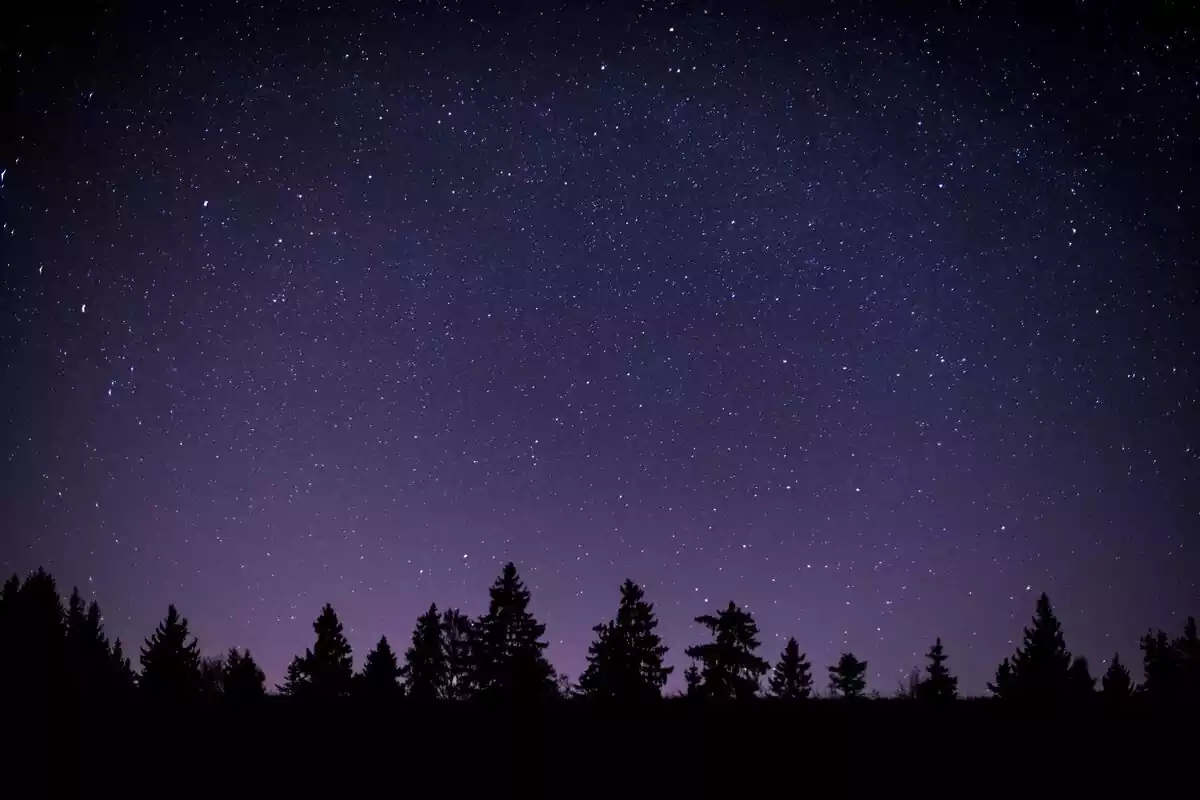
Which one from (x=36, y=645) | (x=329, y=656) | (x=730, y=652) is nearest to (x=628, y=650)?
(x=730, y=652)

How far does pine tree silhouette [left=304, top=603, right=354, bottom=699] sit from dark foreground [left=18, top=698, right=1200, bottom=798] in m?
40.6

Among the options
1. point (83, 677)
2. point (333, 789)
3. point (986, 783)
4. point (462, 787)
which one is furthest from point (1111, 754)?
point (83, 677)

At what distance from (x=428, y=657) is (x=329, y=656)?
698cm

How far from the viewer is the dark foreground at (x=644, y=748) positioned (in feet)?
36.3

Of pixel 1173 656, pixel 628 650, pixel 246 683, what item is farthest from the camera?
pixel 1173 656

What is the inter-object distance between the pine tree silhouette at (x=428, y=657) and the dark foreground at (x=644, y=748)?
43873 mm

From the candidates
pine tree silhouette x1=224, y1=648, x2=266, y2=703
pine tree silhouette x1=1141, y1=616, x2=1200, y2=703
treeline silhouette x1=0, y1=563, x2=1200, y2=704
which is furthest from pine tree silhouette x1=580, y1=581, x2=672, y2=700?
pine tree silhouette x1=1141, y1=616, x2=1200, y2=703

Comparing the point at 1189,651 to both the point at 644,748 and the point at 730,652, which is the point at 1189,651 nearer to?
the point at 730,652

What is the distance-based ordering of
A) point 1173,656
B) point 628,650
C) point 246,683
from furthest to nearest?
point 1173,656 < point 628,650 < point 246,683

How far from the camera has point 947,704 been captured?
1224 centimetres

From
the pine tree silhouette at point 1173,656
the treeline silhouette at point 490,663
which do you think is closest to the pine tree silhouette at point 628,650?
the treeline silhouette at point 490,663

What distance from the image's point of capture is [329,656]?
51.2 m

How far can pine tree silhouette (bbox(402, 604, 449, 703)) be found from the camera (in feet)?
179

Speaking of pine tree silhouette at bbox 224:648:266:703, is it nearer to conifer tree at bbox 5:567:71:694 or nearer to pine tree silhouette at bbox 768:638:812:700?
conifer tree at bbox 5:567:71:694
